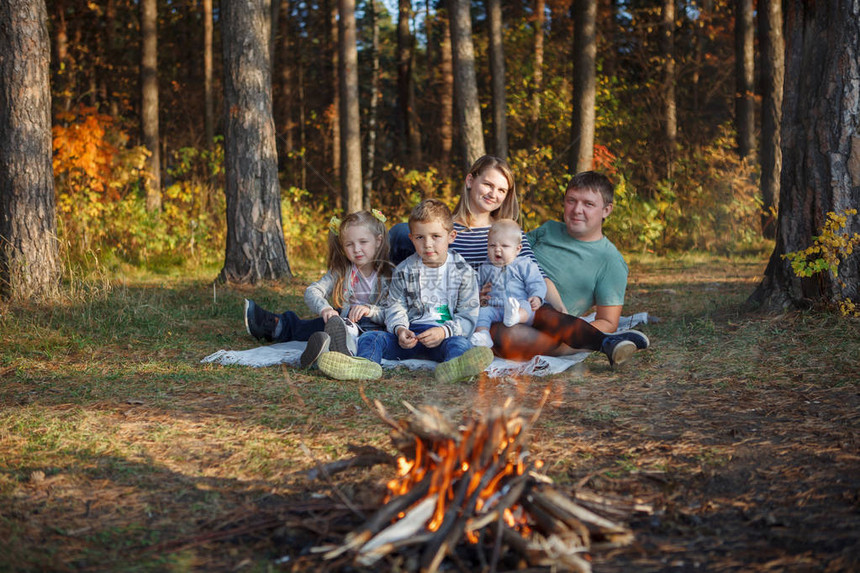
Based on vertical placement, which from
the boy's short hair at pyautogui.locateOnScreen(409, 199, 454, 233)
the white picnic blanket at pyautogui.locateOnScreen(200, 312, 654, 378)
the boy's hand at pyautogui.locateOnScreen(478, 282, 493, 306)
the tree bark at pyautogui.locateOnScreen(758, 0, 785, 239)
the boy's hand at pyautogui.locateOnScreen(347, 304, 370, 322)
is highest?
the tree bark at pyautogui.locateOnScreen(758, 0, 785, 239)

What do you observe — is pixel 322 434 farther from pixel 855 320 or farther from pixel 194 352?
pixel 855 320

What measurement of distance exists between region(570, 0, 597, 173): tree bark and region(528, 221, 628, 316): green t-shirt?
23.1ft

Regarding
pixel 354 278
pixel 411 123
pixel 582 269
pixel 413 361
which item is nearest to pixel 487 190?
pixel 582 269

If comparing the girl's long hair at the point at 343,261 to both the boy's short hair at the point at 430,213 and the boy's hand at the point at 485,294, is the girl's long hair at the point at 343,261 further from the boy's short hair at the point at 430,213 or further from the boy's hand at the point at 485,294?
the boy's hand at the point at 485,294

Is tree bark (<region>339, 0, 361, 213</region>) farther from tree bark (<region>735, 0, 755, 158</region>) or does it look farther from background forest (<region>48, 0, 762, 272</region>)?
tree bark (<region>735, 0, 755, 158</region>)

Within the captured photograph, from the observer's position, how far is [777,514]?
236 cm

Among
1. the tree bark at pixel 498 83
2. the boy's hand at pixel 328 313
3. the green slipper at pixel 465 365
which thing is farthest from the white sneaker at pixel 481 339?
the tree bark at pixel 498 83

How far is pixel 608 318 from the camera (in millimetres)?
5090

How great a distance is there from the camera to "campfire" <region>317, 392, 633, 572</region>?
78.6 inches

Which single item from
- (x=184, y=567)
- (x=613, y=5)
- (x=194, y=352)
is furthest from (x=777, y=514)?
(x=613, y=5)

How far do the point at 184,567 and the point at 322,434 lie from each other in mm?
1217

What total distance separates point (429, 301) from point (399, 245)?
2.49 ft

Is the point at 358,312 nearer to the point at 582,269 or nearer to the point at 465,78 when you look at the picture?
the point at 582,269

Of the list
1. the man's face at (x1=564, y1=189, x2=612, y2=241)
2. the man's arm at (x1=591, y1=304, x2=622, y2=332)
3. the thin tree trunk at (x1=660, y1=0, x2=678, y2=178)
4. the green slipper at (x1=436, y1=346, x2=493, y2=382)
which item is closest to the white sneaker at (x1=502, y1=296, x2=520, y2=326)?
the green slipper at (x1=436, y1=346, x2=493, y2=382)
